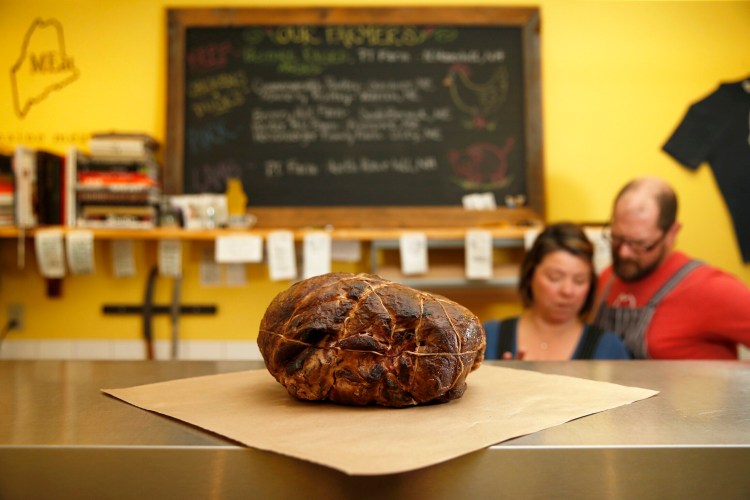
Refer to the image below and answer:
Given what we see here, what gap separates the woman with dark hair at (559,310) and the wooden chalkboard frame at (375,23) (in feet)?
2.76

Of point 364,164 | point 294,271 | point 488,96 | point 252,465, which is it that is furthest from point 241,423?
point 488,96

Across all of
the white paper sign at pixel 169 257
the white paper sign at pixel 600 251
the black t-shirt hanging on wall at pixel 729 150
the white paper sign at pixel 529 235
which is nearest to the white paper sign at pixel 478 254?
the white paper sign at pixel 529 235

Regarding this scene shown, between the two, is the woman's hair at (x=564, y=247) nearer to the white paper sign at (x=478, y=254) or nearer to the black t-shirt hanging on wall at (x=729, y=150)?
the white paper sign at (x=478, y=254)

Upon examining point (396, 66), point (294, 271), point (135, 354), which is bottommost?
point (135, 354)

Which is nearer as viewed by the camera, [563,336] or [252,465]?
[252,465]

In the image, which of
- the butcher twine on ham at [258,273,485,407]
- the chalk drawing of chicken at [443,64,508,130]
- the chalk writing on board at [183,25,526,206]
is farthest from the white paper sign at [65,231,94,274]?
the butcher twine on ham at [258,273,485,407]

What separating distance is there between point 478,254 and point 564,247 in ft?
2.41

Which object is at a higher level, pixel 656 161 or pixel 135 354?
pixel 656 161

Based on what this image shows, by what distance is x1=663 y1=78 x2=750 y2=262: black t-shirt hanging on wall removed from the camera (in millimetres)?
2809

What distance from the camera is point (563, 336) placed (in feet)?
6.30

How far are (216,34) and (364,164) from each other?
0.89 meters

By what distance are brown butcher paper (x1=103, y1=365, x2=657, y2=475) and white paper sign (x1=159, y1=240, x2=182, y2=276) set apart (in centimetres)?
204

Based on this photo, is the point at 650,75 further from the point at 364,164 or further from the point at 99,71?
the point at 99,71

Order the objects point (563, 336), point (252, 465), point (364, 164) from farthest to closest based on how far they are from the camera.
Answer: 1. point (364, 164)
2. point (563, 336)
3. point (252, 465)
